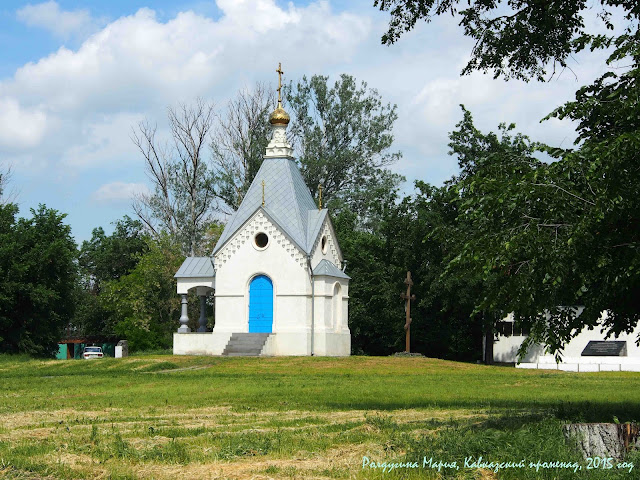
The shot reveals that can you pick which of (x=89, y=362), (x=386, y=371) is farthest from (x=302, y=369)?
(x=89, y=362)

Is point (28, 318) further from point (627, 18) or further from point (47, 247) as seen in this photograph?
point (627, 18)

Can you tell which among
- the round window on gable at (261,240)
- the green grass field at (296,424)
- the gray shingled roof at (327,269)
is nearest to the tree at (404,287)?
the gray shingled roof at (327,269)

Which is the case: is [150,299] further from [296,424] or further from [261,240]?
[296,424]

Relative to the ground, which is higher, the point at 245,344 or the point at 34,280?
the point at 34,280

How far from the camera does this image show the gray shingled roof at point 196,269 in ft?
130

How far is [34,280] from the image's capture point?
43.3m

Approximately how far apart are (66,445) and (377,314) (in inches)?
1345

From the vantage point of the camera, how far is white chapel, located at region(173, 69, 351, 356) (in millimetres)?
36844

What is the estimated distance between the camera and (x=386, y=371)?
29641mm

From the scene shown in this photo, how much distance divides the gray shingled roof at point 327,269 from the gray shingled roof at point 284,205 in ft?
3.00

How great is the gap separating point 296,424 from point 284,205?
85.1 ft

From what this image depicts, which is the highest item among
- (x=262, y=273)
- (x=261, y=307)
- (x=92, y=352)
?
(x=262, y=273)

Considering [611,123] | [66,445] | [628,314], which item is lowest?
[66,445]

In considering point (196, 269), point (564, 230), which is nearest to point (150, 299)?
point (196, 269)
